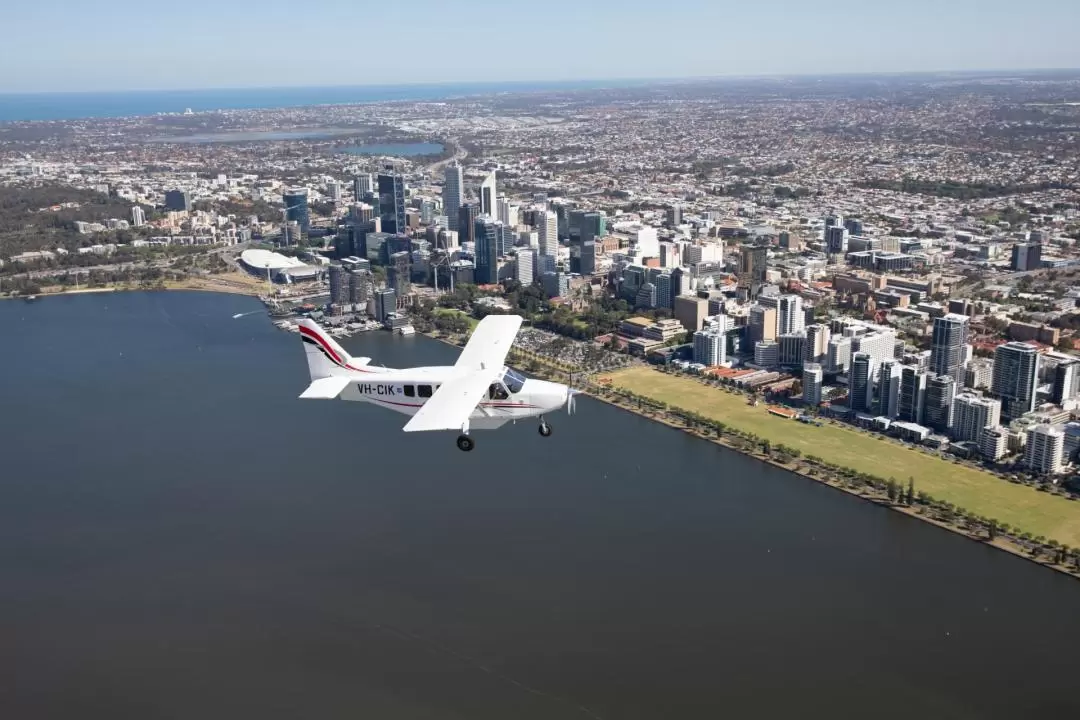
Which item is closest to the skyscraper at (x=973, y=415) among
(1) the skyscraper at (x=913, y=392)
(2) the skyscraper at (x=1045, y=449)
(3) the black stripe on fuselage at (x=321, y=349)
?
(1) the skyscraper at (x=913, y=392)

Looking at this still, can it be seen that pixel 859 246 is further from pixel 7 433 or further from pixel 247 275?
pixel 7 433

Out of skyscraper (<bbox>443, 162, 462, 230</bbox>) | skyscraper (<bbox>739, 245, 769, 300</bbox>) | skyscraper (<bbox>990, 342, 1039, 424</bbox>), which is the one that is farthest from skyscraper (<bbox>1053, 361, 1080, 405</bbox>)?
skyscraper (<bbox>443, 162, 462, 230</bbox>)

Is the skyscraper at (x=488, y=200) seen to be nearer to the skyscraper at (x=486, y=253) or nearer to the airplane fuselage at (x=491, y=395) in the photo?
the skyscraper at (x=486, y=253)

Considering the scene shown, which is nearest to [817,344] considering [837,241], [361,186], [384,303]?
[384,303]

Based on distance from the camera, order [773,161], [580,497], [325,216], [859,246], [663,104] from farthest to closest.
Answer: [663,104] → [773,161] → [325,216] → [859,246] → [580,497]

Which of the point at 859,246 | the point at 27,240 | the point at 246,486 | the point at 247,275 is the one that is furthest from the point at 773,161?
the point at 246,486

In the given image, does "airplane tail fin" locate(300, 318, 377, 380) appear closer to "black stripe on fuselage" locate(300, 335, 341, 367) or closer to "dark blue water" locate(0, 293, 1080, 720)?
"black stripe on fuselage" locate(300, 335, 341, 367)

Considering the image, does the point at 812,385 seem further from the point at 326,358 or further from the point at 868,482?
the point at 326,358
